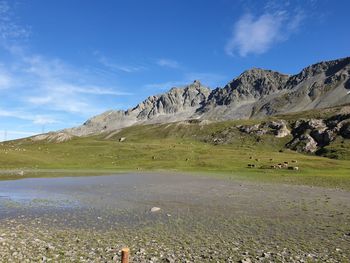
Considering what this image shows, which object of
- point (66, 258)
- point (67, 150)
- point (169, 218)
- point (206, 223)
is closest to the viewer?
point (66, 258)

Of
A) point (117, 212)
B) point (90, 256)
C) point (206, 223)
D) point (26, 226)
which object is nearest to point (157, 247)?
point (90, 256)

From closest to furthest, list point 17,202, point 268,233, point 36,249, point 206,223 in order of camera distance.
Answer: point 36,249 < point 268,233 < point 206,223 < point 17,202

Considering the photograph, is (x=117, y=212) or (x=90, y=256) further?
(x=117, y=212)

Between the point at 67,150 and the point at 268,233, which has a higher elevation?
the point at 67,150

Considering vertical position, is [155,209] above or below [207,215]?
above

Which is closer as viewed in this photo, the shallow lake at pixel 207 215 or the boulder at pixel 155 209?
the shallow lake at pixel 207 215

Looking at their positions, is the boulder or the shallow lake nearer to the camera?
the shallow lake

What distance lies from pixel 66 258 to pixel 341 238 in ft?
57.6

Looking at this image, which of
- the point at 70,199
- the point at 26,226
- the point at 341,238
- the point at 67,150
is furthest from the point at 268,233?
the point at 67,150

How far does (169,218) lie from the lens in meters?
32.3

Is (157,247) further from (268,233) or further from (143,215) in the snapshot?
(143,215)

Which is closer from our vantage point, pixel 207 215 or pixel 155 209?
pixel 207 215

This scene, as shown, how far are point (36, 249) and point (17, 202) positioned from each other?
2246cm

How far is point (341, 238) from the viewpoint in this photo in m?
24.6
